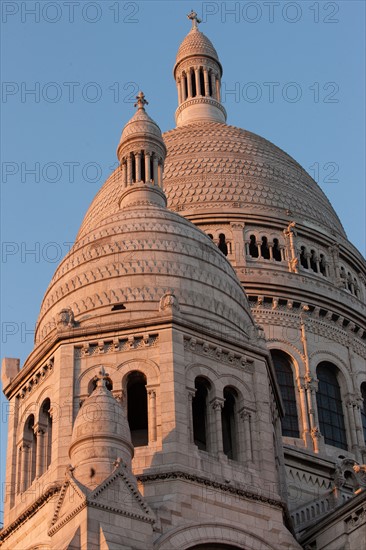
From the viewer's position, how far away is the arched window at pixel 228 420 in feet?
117

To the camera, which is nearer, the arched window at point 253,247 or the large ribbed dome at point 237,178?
the arched window at point 253,247

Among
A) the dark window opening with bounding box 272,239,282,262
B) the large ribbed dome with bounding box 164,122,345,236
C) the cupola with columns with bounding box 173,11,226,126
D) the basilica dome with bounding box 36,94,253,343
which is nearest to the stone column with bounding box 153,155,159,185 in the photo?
the basilica dome with bounding box 36,94,253,343

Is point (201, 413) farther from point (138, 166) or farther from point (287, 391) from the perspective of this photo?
point (287, 391)

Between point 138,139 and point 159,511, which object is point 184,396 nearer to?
point 159,511

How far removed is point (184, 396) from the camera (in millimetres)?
34375

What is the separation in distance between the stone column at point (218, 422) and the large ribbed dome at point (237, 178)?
68.7 ft

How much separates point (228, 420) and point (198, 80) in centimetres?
3450

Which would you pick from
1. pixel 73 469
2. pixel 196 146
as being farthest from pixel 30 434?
pixel 196 146

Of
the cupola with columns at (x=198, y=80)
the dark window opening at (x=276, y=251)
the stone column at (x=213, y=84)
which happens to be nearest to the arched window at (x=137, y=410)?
the dark window opening at (x=276, y=251)

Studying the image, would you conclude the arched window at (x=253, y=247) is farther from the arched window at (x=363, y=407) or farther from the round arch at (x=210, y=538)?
the round arch at (x=210, y=538)

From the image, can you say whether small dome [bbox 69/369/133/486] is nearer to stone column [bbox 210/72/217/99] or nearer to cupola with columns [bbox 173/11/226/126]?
cupola with columns [bbox 173/11/226/126]

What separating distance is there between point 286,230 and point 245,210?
1899 mm

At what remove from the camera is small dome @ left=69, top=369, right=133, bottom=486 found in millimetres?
31141

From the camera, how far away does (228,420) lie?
118 ft
